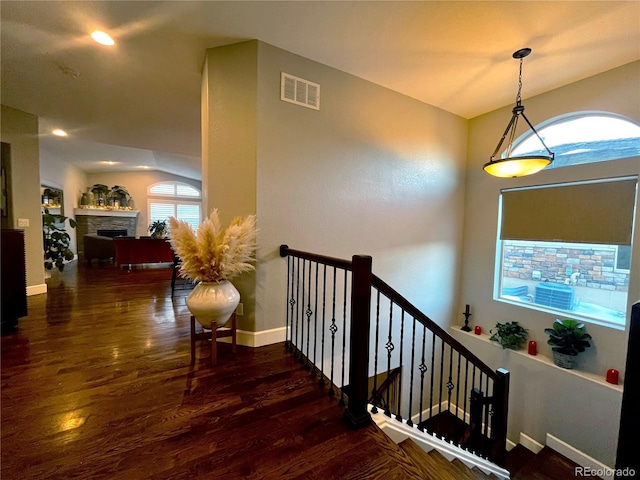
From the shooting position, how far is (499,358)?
3.52 m

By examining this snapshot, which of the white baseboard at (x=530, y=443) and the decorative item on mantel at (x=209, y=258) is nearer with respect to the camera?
the decorative item on mantel at (x=209, y=258)

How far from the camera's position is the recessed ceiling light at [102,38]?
7.11 ft

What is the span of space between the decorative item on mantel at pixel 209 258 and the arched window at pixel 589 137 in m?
3.83

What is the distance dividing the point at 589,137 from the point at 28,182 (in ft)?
23.9

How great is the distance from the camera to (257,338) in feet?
7.75

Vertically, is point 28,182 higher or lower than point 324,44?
lower

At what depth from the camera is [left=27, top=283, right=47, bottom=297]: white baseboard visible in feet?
11.9

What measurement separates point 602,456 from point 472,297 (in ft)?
6.46

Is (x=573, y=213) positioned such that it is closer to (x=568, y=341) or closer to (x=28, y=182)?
(x=568, y=341)

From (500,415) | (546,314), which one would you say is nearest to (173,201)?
(500,415)

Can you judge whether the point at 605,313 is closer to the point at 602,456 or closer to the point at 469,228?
the point at 602,456

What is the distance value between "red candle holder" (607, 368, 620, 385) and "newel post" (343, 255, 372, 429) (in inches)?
117

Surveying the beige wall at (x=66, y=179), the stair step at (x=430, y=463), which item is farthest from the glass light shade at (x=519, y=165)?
the beige wall at (x=66, y=179)

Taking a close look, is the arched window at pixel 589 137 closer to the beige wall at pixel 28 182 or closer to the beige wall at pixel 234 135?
the beige wall at pixel 234 135
